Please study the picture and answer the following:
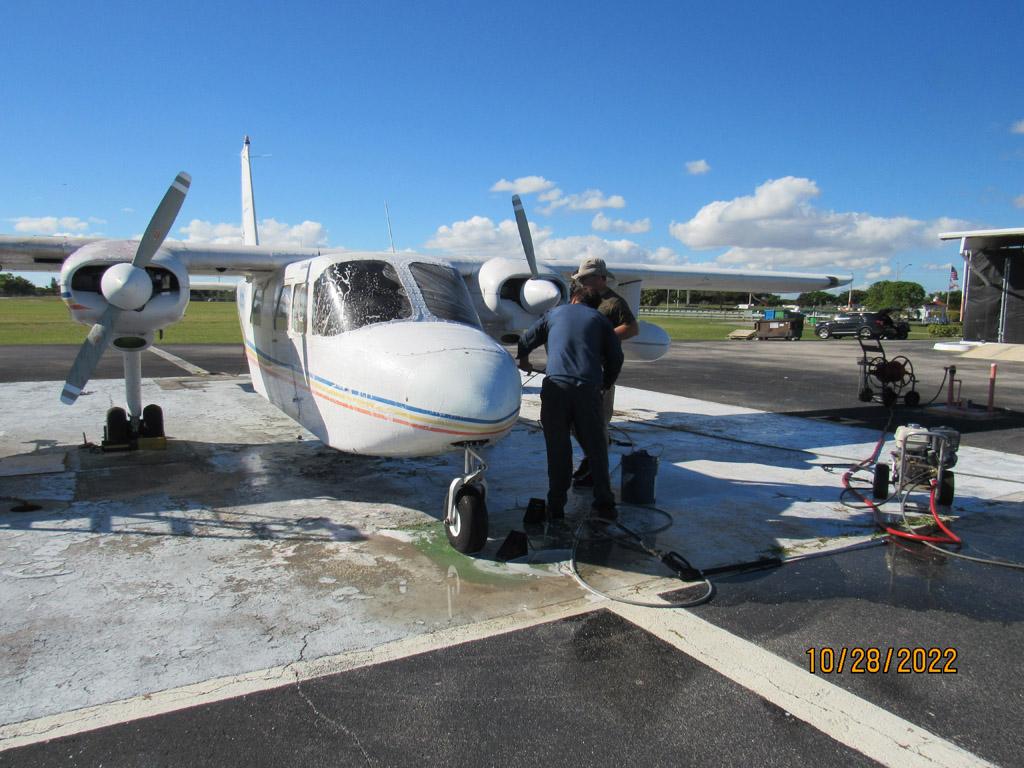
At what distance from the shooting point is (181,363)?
885 inches

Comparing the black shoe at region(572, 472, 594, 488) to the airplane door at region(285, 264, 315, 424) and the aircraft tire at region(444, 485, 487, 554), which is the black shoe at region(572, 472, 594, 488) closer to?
the aircraft tire at region(444, 485, 487, 554)

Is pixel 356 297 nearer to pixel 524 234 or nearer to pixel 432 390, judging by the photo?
pixel 432 390

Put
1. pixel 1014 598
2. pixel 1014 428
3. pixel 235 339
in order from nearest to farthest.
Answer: pixel 1014 598
pixel 1014 428
pixel 235 339

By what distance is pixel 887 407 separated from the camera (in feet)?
44.9

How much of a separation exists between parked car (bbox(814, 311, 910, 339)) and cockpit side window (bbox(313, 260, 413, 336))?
45883 millimetres

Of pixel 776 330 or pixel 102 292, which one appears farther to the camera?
pixel 776 330

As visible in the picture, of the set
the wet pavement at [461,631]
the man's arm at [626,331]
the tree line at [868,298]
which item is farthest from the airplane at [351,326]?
the tree line at [868,298]

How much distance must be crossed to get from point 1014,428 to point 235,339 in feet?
113

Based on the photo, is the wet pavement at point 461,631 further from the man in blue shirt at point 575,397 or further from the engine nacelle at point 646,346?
the engine nacelle at point 646,346

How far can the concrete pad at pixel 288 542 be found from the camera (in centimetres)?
394

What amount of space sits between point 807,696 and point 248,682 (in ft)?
9.44

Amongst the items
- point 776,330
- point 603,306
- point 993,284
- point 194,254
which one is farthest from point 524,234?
point 776,330

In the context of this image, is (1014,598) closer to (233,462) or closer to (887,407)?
(233,462)

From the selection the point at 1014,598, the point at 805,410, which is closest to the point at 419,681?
the point at 1014,598
